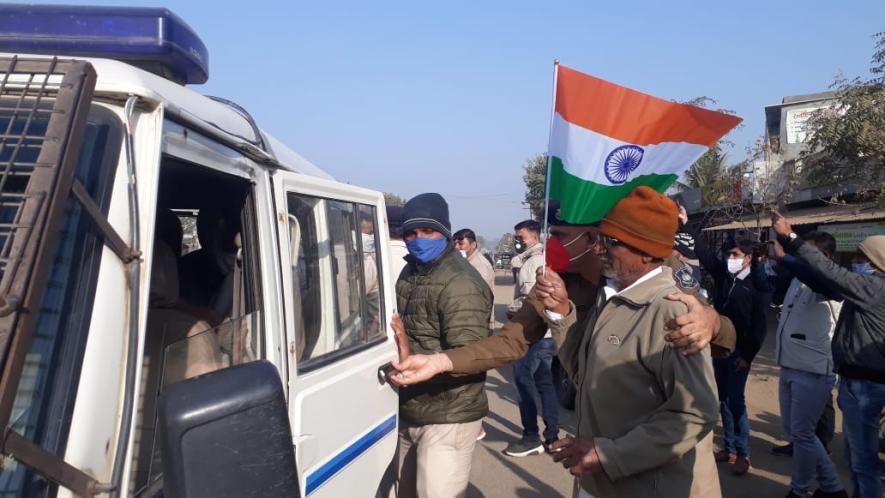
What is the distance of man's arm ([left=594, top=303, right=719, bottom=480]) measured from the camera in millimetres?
2104

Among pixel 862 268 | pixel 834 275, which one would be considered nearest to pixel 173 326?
pixel 834 275

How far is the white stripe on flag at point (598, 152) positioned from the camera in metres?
2.60

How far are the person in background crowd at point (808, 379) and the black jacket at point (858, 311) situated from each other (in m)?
0.44

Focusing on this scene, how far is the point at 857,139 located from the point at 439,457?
7405 mm

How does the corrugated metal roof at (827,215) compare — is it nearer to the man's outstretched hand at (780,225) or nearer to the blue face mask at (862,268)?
the blue face mask at (862,268)

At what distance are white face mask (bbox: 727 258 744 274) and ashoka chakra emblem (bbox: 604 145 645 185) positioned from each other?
3.35 metres

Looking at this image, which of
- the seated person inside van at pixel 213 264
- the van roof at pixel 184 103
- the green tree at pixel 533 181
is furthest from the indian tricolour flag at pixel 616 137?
the green tree at pixel 533 181

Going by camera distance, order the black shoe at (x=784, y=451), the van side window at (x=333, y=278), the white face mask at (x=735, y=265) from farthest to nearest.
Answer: the black shoe at (x=784, y=451), the white face mask at (x=735, y=265), the van side window at (x=333, y=278)

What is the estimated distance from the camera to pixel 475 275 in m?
3.42

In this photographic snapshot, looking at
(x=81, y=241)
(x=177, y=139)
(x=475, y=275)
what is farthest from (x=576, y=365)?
(x=81, y=241)

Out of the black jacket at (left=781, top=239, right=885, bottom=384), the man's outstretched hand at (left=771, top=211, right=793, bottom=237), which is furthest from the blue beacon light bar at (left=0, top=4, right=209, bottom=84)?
the black jacket at (left=781, top=239, right=885, bottom=384)

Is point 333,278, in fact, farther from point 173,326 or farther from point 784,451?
point 784,451

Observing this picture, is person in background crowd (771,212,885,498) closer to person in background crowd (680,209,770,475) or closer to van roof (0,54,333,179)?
person in background crowd (680,209,770,475)

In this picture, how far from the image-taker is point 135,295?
1376 mm
